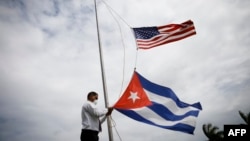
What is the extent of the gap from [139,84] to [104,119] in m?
1.64

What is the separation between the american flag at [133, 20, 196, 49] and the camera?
27.6 feet

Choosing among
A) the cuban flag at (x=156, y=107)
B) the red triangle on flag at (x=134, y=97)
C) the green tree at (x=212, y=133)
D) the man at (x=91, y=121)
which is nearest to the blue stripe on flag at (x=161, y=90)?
the cuban flag at (x=156, y=107)

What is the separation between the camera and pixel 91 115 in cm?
529

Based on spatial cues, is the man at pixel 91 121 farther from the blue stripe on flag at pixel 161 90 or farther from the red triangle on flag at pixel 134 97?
the blue stripe on flag at pixel 161 90

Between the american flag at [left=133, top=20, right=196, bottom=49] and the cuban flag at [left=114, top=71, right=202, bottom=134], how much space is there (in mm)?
1903

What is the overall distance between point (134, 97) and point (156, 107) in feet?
2.45

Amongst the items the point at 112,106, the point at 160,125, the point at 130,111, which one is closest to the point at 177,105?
the point at 160,125

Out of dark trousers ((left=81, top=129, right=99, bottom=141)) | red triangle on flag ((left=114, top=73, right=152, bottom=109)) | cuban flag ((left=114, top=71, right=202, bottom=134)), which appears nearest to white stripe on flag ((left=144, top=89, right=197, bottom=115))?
cuban flag ((left=114, top=71, right=202, bottom=134))

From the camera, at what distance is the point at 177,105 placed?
709 cm

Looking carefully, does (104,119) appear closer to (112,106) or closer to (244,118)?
(112,106)

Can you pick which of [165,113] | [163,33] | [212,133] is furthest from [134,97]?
[212,133]

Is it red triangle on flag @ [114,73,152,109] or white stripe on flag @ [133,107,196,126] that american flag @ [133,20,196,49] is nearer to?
red triangle on flag @ [114,73,152,109]

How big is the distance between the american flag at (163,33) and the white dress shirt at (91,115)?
378cm

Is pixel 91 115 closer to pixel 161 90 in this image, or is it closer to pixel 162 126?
pixel 162 126
